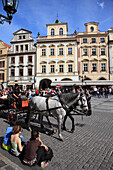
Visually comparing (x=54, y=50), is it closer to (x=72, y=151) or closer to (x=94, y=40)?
(x=94, y=40)

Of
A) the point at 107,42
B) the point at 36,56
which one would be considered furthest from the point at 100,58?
the point at 36,56

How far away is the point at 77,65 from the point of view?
26.4 meters

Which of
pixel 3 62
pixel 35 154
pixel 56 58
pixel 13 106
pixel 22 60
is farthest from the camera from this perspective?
pixel 3 62

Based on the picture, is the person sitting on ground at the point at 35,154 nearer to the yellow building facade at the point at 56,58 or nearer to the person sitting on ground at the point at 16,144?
the person sitting on ground at the point at 16,144

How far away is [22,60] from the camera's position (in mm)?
28094

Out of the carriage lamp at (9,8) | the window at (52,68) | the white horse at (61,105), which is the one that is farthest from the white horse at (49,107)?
the window at (52,68)

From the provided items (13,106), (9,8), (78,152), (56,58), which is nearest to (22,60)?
(56,58)

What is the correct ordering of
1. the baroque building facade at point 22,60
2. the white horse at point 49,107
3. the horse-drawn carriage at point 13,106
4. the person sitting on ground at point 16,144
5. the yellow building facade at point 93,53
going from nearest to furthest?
1. the person sitting on ground at point 16,144
2. the white horse at point 49,107
3. the horse-drawn carriage at point 13,106
4. the yellow building facade at point 93,53
5. the baroque building facade at point 22,60

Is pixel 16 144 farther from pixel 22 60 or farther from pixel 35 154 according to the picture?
pixel 22 60

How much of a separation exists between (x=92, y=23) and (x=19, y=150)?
29.7 m

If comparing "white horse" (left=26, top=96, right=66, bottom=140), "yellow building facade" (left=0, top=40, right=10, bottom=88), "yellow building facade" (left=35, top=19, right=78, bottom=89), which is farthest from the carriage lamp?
"yellow building facade" (left=0, top=40, right=10, bottom=88)

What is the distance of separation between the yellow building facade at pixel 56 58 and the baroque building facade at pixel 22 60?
5.39 feet

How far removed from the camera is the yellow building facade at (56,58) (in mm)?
26328

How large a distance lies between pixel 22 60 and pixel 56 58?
806 centimetres
